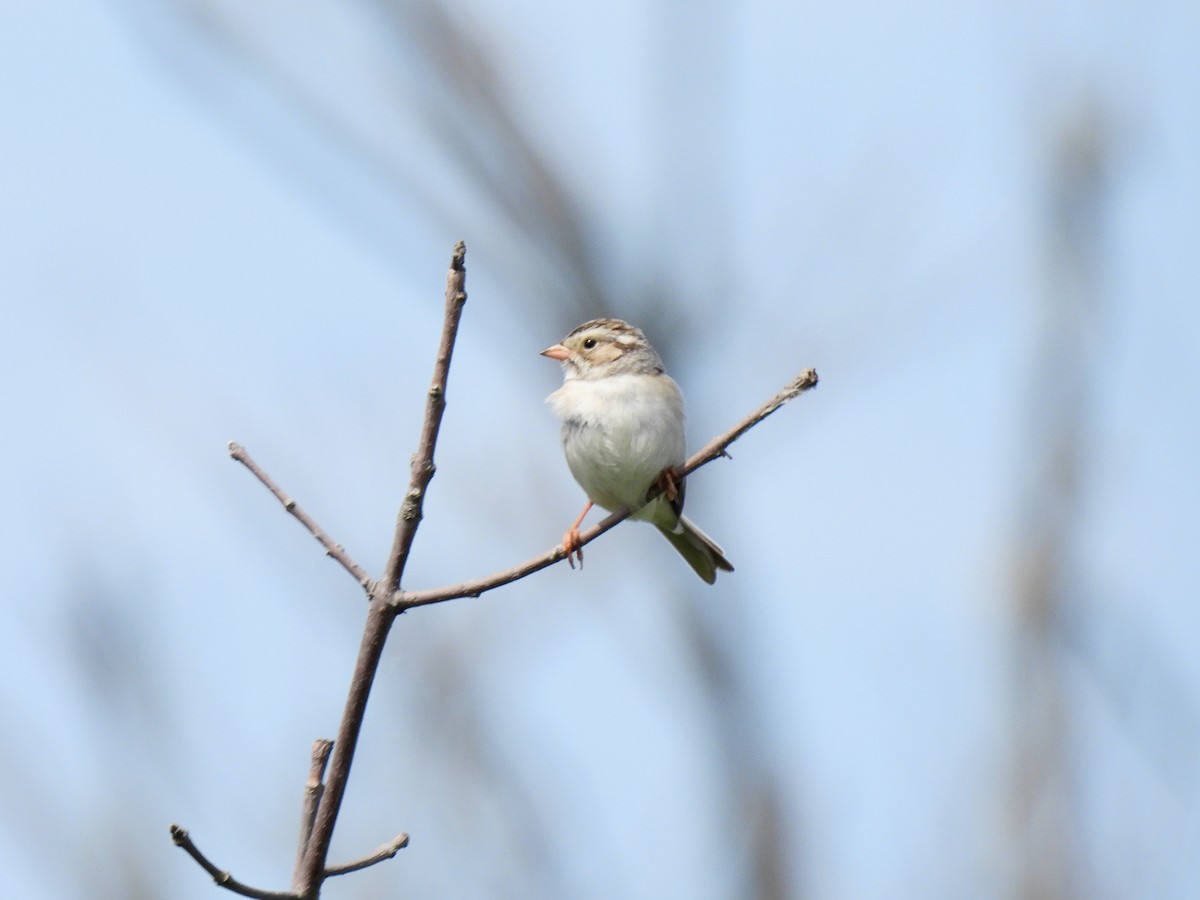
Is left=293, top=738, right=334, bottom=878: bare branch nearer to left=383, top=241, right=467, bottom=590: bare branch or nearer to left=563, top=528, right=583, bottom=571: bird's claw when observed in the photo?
left=383, top=241, right=467, bottom=590: bare branch

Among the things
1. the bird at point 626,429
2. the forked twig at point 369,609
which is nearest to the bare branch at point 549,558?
the forked twig at point 369,609

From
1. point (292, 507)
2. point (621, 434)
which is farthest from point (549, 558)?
point (621, 434)

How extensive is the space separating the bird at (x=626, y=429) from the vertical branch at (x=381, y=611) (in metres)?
2.35

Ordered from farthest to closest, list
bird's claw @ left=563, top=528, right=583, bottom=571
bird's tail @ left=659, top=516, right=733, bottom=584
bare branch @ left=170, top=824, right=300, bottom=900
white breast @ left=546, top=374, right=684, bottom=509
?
bird's tail @ left=659, top=516, right=733, bottom=584
white breast @ left=546, top=374, right=684, bottom=509
bird's claw @ left=563, top=528, right=583, bottom=571
bare branch @ left=170, top=824, right=300, bottom=900

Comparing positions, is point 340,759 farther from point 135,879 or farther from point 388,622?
point 135,879

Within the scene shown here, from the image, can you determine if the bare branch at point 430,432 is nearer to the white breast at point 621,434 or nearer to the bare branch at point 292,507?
the bare branch at point 292,507

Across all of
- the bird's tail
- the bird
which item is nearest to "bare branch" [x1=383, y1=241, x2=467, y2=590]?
the bird

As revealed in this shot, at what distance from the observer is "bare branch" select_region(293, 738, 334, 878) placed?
211cm

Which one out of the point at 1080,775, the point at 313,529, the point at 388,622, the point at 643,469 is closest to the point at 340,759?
the point at 388,622

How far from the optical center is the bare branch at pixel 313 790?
2.11 metres

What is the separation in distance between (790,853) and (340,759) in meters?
5.52

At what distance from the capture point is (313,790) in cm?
215

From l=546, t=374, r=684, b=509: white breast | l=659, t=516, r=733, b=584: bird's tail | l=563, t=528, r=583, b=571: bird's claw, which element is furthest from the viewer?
l=659, t=516, r=733, b=584: bird's tail

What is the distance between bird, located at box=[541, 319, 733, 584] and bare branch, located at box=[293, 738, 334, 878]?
251cm
